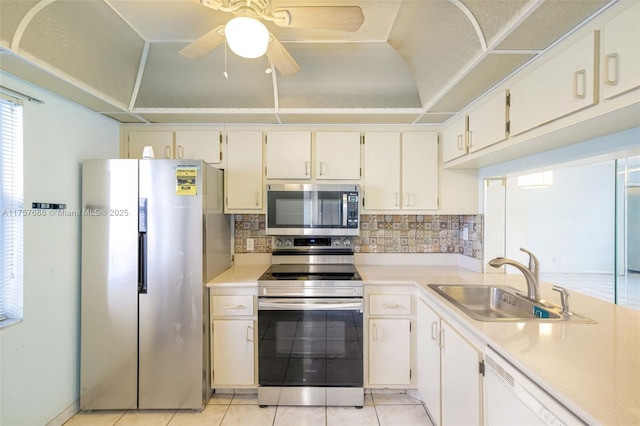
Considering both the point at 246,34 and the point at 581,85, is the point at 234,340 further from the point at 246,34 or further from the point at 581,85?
the point at 581,85

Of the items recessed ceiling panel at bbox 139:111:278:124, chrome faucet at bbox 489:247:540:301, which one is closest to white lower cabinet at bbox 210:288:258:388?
recessed ceiling panel at bbox 139:111:278:124

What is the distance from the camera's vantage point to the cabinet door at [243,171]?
7.99 ft

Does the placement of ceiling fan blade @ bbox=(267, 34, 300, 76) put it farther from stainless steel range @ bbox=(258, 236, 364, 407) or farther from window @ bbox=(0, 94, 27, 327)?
window @ bbox=(0, 94, 27, 327)

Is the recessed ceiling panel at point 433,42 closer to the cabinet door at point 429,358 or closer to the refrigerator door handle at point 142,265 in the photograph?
the cabinet door at point 429,358

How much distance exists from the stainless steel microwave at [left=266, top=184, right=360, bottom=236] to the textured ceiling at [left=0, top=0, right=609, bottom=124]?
60 cm

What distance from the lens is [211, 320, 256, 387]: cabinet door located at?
2.10 metres

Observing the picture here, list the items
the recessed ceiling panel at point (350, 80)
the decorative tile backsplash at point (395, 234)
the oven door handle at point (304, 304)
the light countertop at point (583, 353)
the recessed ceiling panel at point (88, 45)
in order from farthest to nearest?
the decorative tile backsplash at point (395, 234) < the recessed ceiling panel at point (350, 80) < the oven door handle at point (304, 304) < the recessed ceiling panel at point (88, 45) < the light countertop at point (583, 353)

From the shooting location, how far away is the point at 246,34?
1111mm

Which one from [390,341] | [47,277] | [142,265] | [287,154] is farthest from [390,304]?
[47,277]

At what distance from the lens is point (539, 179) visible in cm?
201

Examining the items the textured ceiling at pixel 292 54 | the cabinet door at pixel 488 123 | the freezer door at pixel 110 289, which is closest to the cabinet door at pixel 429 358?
the cabinet door at pixel 488 123

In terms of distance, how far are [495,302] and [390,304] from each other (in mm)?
697

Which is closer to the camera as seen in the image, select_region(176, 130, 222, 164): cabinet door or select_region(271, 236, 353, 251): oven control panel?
select_region(176, 130, 222, 164): cabinet door

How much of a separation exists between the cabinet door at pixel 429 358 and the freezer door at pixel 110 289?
6.63ft
